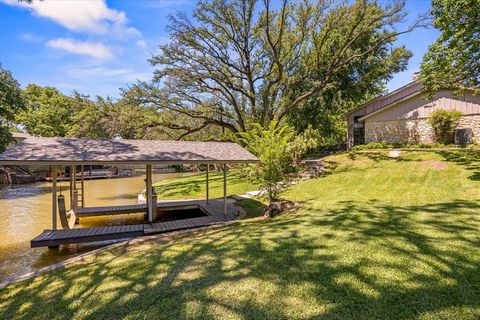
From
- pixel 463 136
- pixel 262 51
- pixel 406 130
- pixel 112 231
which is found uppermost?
pixel 262 51

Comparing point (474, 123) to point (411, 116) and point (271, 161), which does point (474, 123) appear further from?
point (271, 161)

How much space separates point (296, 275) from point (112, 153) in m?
6.89

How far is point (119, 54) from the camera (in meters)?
13.8

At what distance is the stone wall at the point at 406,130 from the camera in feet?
55.0

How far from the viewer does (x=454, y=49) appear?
11.7 meters

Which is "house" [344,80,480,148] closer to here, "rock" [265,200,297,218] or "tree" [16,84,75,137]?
"rock" [265,200,297,218]

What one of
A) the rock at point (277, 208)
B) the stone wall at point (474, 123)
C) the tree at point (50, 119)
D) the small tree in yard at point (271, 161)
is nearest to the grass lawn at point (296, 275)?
the rock at point (277, 208)

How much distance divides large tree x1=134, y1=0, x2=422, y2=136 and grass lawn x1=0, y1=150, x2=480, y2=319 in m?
14.2

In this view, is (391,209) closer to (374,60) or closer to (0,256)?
(0,256)

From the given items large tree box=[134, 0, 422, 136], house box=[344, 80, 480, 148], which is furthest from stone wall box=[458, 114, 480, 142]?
large tree box=[134, 0, 422, 136]

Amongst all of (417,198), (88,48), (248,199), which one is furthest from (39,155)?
(417,198)

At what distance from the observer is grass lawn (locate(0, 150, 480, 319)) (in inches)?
136

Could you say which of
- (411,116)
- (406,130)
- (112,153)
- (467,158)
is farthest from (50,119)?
(467,158)

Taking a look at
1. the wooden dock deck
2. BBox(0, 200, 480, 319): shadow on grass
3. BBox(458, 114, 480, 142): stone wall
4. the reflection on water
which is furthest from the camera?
BBox(458, 114, 480, 142): stone wall
